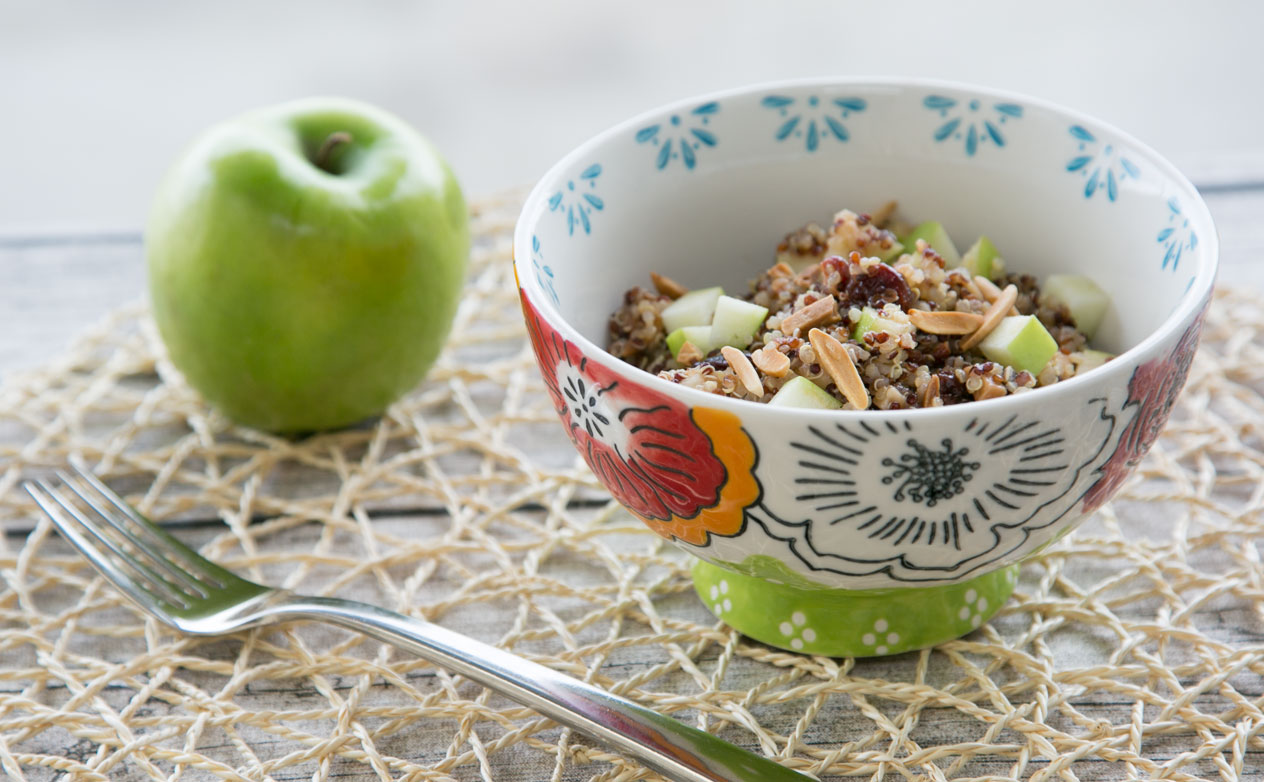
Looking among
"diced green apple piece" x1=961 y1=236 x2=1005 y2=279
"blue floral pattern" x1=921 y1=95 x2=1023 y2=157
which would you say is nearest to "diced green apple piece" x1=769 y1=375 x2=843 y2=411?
"diced green apple piece" x1=961 y1=236 x2=1005 y2=279

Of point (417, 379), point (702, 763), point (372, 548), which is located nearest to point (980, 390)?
point (702, 763)

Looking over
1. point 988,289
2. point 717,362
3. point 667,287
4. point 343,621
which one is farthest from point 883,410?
point 343,621

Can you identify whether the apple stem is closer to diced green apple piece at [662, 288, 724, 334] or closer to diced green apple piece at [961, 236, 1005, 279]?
diced green apple piece at [662, 288, 724, 334]

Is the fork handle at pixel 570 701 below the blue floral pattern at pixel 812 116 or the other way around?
below

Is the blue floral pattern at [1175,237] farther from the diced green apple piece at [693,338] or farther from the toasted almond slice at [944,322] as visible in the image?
the diced green apple piece at [693,338]

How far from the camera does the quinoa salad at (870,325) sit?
3.50ft

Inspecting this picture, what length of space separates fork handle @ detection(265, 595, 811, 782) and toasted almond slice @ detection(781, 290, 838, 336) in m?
0.41

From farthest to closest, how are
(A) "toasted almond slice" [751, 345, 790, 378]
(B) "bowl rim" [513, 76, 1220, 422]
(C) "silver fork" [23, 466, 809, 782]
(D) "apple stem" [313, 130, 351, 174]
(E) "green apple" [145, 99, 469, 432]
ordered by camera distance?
(D) "apple stem" [313, 130, 351, 174] < (E) "green apple" [145, 99, 469, 432] < (A) "toasted almond slice" [751, 345, 790, 378] < (C) "silver fork" [23, 466, 809, 782] < (B) "bowl rim" [513, 76, 1220, 422]

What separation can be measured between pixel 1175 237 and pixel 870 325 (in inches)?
12.9

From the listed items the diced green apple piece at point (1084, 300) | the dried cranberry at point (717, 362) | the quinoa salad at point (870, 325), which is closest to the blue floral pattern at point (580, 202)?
the quinoa salad at point (870, 325)

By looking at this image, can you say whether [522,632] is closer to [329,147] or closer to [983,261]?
[983,261]

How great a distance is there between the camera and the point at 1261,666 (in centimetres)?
107

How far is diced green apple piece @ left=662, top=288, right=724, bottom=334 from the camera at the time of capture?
125cm

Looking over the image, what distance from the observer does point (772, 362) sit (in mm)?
1068
